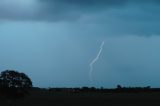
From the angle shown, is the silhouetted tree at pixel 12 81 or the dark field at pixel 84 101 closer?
the silhouetted tree at pixel 12 81

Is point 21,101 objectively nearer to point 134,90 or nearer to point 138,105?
point 138,105

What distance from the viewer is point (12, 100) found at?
83.6 m

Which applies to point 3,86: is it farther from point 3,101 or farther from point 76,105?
point 76,105

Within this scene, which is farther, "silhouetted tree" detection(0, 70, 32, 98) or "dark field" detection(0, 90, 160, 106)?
"dark field" detection(0, 90, 160, 106)

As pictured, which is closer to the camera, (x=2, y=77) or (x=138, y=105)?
(x=2, y=77)

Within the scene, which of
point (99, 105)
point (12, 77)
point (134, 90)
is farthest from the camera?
point (134, 90)

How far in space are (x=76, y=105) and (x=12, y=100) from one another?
9.30 meters

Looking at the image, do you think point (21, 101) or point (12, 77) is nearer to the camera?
point (12, 77)

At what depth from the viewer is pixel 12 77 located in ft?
265

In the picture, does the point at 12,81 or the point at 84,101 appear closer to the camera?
the point at 12,81

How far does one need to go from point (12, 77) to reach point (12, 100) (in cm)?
423

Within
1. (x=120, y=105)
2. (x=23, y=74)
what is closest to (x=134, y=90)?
(x=120, y=105)

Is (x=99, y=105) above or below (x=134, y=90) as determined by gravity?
below

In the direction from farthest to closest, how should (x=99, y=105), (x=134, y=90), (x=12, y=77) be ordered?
(x=134, y=90) → (x=99, y=105) → (x=12, y=77)
